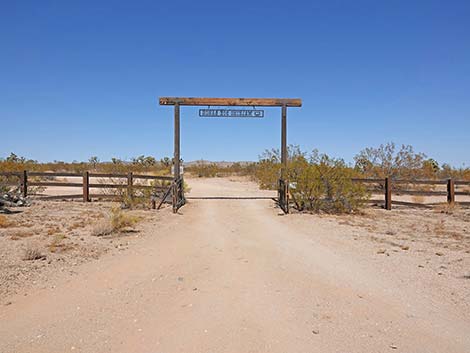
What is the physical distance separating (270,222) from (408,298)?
792 centimetres

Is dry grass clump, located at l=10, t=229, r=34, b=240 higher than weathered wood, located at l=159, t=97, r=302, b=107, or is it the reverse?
weathered wood, located at l=159, t=97, r=302, b=107

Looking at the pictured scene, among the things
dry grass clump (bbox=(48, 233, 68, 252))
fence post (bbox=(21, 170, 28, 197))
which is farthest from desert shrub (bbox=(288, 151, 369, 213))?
fence post (bbox=(21, 170, 28, 197))

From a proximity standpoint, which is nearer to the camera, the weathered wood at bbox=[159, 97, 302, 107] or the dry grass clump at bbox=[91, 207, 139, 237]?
the dry grass clump at bbox=[91, 207, 139, 237]

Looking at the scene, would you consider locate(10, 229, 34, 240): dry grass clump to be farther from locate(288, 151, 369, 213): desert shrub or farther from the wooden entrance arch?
locate(288, 151, 369, 213): desert shrub

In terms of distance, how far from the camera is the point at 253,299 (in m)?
5.29

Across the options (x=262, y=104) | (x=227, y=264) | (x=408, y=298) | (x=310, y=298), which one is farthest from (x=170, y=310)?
(x=262, y=104)

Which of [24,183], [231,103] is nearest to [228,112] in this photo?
[231,103]

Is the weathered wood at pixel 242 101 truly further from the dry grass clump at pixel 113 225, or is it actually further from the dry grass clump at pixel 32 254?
the dry grass clump at pixel 32 254

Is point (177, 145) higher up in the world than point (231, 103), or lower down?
lower down

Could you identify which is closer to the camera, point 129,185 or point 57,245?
point 57,245

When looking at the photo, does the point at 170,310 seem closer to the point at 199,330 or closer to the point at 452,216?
the point at 199,330

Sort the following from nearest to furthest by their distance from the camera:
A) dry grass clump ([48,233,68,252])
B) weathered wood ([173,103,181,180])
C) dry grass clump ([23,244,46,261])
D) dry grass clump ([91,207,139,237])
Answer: dry grass clump ([23,244,46,261]) < dry grass clump ([48,233,68,252]) < dry grass clump ([91,207,139,237]) < weathered wood ([173,103,181,180])

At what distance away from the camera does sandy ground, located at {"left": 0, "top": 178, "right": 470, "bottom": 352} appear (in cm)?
405

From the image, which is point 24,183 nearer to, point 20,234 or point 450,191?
point 20,234
